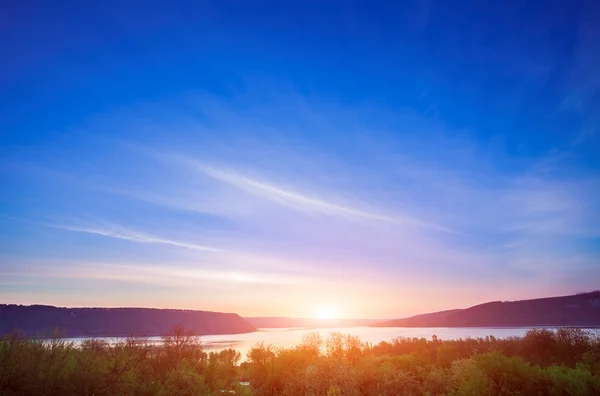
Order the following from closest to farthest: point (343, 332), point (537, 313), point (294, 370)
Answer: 1. point (294, 370)
2. point (343, 332)
3. point (537, 313)

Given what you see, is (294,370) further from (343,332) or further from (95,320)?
(95,320)

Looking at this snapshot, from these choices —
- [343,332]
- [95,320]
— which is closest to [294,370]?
[343,332]

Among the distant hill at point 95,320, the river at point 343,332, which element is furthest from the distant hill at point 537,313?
the distant hill at point 95,320

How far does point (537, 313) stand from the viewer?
124938mm

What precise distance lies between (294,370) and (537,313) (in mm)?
128291

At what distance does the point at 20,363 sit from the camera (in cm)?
1147

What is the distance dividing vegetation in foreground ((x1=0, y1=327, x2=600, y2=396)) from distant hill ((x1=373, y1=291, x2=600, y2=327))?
284 feet

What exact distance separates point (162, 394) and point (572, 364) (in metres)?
38.4

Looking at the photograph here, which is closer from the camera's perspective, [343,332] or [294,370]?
[294,370]

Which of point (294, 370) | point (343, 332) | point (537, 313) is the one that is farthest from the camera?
point (537, 313)

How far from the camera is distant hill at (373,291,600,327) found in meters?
113

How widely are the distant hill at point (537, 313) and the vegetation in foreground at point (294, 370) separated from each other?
284ft

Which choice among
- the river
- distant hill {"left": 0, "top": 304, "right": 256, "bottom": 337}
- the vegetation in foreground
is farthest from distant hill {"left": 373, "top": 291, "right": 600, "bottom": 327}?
distant hill {"left": 0, "top": 304, "right": 256, "bottom": 337}

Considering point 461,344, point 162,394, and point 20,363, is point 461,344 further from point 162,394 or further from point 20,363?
point 20,363
